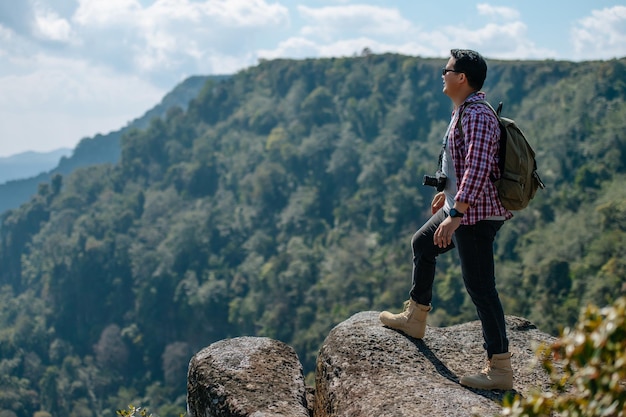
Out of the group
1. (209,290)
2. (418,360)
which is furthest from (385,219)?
(418,360)

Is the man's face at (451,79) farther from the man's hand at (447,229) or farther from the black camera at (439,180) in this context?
the man's hand at (447,229)

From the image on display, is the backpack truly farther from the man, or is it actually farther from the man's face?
the man's face

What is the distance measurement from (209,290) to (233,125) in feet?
124

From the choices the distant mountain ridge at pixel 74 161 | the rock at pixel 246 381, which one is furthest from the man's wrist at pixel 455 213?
the distant mountain ridge at pixel 74 161

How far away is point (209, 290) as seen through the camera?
64.7 meters

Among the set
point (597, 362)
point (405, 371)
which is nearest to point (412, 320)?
point (405, 371)

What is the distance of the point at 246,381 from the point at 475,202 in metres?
1.80

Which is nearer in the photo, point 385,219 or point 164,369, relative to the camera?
point 164,369

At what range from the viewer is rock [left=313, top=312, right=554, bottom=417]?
142 inches

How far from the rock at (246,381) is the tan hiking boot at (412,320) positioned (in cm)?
74

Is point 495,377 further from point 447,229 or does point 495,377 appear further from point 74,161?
point 74,161

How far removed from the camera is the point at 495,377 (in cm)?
397

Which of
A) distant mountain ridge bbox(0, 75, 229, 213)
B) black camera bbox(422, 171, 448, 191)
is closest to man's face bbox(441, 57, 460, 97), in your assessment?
black camera bbox(422, 171, 448, 191)

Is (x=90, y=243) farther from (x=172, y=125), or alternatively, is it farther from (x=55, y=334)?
(x=172, y=125)
